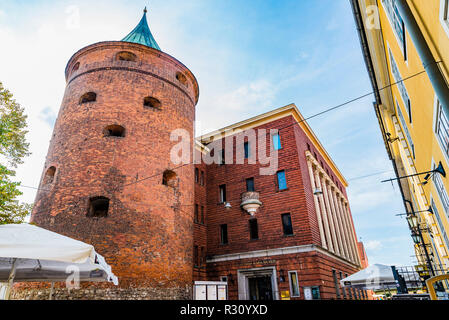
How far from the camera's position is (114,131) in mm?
16594

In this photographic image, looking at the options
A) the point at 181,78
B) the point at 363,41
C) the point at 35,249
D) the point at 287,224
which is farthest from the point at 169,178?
the point at 363,41

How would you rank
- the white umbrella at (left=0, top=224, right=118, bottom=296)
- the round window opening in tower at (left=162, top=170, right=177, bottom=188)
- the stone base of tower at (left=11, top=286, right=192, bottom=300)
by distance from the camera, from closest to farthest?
the white umbrella at (left=0, top=224, right=118, bottom=296)
the stone base of tower at (left=11, top=286, right=192, bottom=300)
the round window opening in tower at (left=162, top=170, right=177, bottom=188)

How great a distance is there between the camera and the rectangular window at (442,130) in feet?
18.2

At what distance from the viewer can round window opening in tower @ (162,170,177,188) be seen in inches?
656

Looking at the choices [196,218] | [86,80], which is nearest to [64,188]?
[86,80]

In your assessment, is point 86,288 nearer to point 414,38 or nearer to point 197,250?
point 197,250

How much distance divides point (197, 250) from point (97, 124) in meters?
10.8

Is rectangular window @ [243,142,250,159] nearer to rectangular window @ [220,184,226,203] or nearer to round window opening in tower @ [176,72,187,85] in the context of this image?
rectangular window @ [220,184,226,203]

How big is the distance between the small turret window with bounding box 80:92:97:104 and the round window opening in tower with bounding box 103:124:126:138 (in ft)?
7.36

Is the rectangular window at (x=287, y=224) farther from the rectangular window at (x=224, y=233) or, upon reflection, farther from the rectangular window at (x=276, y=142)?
the rectangular window at (x=276, y=142)

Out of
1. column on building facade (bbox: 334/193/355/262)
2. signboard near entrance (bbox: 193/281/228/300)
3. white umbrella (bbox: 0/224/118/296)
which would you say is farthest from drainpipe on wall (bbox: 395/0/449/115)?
column on building facade (bbox: 334/193/355/262)

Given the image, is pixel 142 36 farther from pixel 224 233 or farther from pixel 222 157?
pixel 224 233

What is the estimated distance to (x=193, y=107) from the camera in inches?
818
